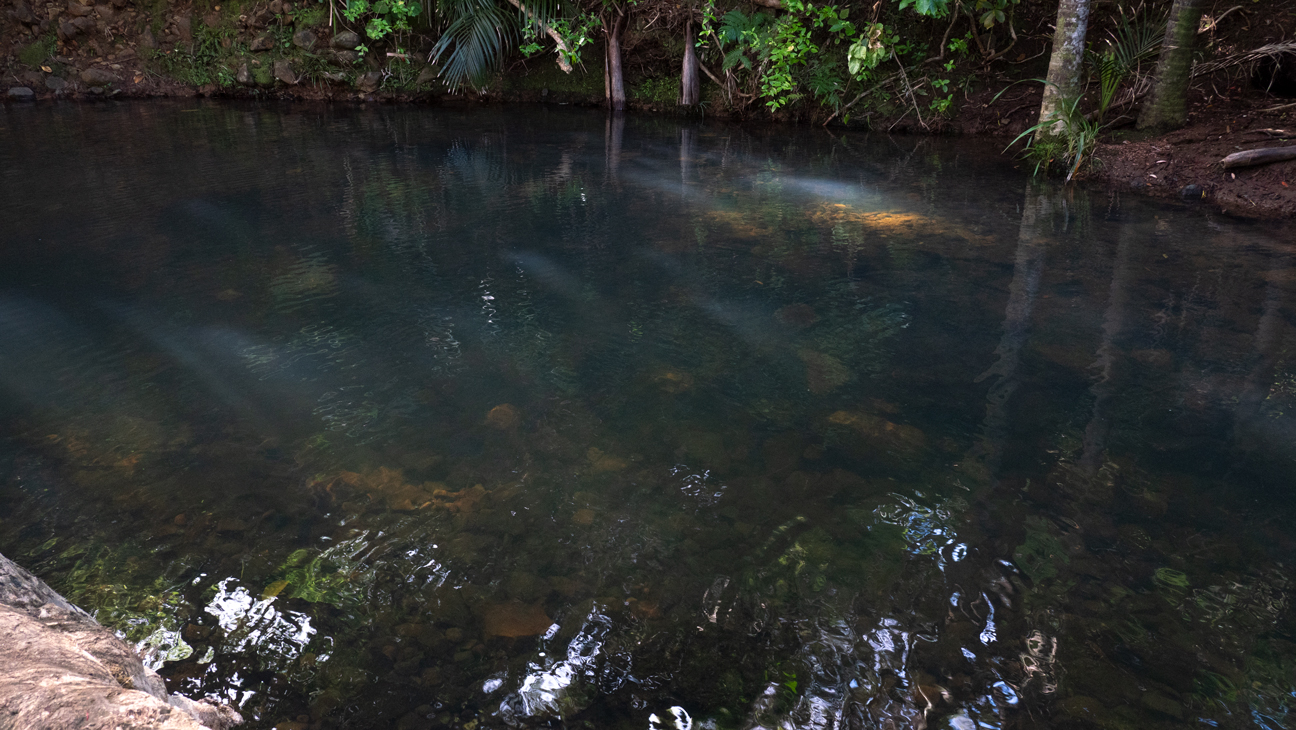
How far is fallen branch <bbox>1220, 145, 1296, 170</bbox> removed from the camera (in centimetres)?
555

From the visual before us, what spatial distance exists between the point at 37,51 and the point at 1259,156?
49.7 feet

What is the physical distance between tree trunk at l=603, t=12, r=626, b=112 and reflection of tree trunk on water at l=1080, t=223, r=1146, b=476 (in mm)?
7425

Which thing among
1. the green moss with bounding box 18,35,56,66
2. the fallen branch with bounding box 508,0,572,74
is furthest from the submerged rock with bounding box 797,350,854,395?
the green moss with bounding box 18,35,56,66

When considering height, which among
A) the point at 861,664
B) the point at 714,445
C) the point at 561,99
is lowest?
the point at 861,664

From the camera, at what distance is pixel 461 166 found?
7.34 metres

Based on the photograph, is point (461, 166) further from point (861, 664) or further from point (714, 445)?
point (861, 664)

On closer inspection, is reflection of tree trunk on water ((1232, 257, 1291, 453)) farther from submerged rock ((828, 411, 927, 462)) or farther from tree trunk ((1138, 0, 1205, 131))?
tree trunk ((1138, 0, 1205, 131))

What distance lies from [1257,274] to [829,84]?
5.85 m

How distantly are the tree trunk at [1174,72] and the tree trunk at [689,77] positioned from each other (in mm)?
5344

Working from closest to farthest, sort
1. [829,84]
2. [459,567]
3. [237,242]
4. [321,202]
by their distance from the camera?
[459,567]
[237,242]
[321,202]
[829,84]

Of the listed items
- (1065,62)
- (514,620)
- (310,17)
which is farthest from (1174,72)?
(310,17)

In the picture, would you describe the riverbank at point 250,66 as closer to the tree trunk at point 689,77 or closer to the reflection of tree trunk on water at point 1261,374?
the tree trunk at point 689,77

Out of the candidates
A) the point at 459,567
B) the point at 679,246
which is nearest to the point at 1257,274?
the point at 679,246

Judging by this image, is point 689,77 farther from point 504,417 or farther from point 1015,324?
point 504,417
